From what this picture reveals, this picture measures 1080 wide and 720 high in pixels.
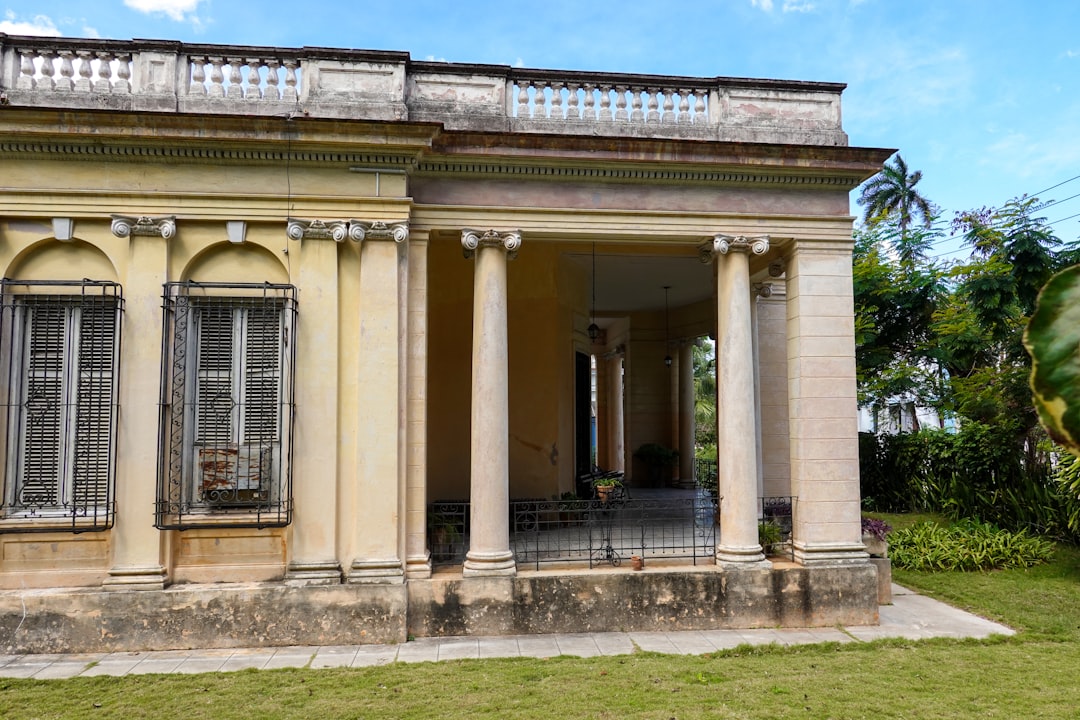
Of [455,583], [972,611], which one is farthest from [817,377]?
[455,583]

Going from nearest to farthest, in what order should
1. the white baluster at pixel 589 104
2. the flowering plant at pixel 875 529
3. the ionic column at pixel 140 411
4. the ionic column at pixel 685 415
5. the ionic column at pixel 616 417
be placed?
the ionic column at pixel 140 411 < the white baluster at pixel 589 104 < the flowering plant at pixel 875 529 < the ionic column at pixel 685 415 < the ionic column at pixel 616 417

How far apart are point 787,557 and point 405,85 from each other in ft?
24.1

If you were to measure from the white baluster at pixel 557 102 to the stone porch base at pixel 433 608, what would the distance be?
5435 mm

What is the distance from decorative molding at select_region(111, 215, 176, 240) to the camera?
7.82m

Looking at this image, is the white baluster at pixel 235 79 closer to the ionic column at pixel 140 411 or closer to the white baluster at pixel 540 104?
the ionic column at pixel 140 411

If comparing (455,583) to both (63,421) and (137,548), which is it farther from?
(63,421)

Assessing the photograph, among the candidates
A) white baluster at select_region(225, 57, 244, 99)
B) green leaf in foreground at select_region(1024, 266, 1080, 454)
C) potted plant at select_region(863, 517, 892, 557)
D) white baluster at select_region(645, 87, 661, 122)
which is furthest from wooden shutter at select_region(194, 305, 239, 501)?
green leaf in foreground at select_region(1024, 266, 1080, 454)

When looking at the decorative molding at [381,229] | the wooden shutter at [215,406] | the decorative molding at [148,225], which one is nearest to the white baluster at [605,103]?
the decorative molding at [381,229]

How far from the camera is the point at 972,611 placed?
29.9 ft

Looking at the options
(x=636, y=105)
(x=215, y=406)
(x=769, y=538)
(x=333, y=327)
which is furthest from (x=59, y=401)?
(x=769, y=538)

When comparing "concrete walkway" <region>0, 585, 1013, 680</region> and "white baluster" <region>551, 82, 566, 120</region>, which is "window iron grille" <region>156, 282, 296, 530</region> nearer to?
"concrete walkway" <region>0, 585, 1013, 680</region>

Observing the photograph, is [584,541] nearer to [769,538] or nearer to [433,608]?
[769,538]

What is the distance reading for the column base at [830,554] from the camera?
854 centimetres

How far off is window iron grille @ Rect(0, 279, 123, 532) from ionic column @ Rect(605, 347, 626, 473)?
45.2 ft
